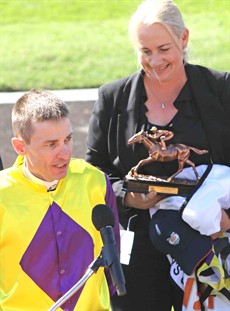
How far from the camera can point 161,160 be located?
466cm

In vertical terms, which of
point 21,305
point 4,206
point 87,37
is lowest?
point 87,37

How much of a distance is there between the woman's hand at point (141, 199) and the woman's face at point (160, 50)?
2.02 feet

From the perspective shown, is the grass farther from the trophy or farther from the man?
the man

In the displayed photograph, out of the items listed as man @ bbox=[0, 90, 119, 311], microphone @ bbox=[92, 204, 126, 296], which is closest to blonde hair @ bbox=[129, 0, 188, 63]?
man @ bbox=[0, 90, 119, 311]

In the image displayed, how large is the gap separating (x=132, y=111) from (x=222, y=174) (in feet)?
1.92

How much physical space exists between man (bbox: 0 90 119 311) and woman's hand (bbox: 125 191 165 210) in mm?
481

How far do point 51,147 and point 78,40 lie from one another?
21.2 feet

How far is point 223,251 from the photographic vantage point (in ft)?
15.7

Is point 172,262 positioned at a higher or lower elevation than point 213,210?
lower

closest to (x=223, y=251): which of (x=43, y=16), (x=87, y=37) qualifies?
(x=87, y=37)

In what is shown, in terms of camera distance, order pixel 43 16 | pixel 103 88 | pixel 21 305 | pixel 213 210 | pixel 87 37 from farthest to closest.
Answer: pixel 43 16 → pixel 87 37 → pixel 103 88 → pixel 213 210 → pixel 21 305

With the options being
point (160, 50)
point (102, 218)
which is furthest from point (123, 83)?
point (102, 218)

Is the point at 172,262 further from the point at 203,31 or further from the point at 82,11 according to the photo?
the point at 82,11

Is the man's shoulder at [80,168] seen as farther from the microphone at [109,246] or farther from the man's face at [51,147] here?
the microphone at [109,246]
